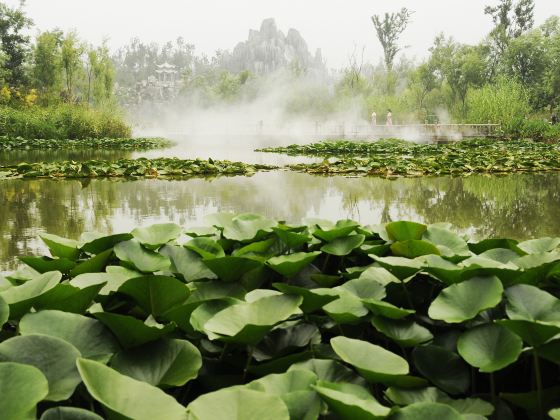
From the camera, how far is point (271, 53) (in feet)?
203

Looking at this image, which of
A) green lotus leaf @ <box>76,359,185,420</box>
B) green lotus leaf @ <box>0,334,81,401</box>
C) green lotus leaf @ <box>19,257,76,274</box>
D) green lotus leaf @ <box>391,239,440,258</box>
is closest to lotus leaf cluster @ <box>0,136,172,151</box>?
green lotus leaf @ <box>19,257,76,274</box>

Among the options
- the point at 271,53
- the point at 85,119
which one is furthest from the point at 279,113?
the point at 271,53

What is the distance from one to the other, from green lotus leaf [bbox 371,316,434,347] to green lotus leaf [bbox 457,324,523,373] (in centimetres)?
6

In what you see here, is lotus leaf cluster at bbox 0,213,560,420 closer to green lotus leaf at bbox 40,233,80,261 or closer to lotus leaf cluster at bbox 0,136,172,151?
green lotus leaf at bbox 40,233,80,261

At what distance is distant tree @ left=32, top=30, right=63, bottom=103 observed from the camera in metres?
22.8

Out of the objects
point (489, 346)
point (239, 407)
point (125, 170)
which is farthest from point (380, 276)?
point (125, 170)

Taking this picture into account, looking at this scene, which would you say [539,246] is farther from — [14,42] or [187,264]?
[14,42]

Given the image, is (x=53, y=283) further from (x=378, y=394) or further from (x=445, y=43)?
(x=445, y=43)

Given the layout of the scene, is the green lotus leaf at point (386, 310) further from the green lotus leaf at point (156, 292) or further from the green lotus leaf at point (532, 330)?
the green lotus leaf at point (156, 292)

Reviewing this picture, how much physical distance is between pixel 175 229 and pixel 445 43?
3544 centimetres

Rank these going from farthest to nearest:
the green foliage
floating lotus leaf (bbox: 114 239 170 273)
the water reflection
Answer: the green foliage < the water reflection < floating lotus leaf (bbox: 114 239 170 273)

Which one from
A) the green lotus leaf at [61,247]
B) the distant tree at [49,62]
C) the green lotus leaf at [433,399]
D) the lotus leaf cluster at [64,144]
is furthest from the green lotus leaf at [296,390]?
the distant tree at [49,62]

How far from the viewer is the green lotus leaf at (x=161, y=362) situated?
628mm

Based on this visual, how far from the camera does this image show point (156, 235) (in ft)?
3.72
